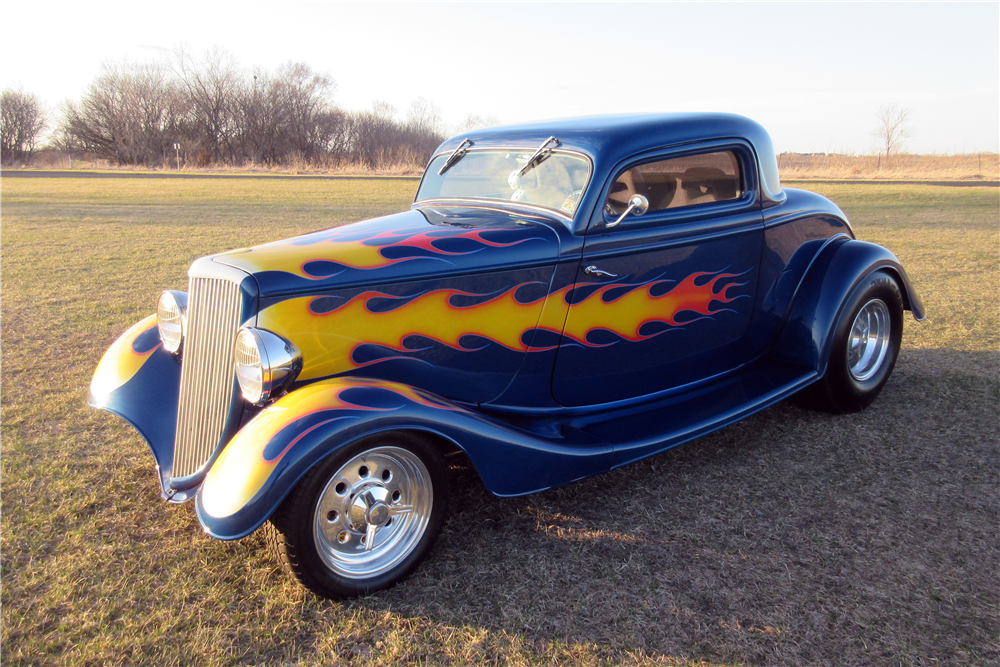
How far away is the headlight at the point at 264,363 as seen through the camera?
2.46 meters

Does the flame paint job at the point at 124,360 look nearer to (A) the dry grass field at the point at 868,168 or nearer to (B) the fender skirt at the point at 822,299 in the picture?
(B) the fender skirt at the point at 822,299

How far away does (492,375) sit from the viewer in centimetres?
297

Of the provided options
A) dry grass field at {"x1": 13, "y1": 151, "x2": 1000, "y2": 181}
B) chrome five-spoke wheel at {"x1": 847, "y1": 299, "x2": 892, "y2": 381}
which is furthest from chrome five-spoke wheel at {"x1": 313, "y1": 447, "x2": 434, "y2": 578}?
dry grass field at {"x1": 13, "y1": 151, "x2": 1000, "y2": 181}

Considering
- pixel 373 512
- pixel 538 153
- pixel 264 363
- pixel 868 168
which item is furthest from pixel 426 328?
pixel 868 168

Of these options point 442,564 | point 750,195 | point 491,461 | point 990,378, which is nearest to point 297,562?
point 442,564

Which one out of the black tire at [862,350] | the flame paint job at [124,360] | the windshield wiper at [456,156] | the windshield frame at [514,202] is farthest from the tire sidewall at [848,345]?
the flame paint job at [124,360]

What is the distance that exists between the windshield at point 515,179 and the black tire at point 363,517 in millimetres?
1414

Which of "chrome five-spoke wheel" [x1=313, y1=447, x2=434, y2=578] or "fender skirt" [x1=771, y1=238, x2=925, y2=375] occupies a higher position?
"fender skirt" [x1=771, y1=238, x2=925, y2=375]

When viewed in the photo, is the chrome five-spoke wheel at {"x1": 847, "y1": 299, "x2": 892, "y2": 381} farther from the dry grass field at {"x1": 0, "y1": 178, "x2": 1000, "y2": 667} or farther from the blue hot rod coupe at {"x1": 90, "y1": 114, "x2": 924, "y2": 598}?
the dry grass field at {"x1": 0, "y1": 178, "x2": 1000, "y2": 667}

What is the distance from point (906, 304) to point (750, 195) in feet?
5.38

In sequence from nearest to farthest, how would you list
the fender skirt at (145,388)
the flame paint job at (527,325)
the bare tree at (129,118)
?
the flame paint job at (527,325) → the fender skirt at (145,388) → the bare tree at (129,118)

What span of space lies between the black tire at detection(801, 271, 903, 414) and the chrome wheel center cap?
112 inches

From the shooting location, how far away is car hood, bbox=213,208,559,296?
257 cm

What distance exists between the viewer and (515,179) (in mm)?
3387
